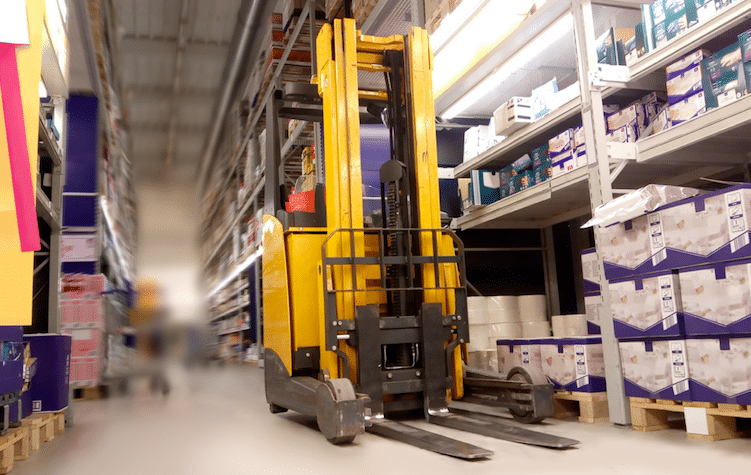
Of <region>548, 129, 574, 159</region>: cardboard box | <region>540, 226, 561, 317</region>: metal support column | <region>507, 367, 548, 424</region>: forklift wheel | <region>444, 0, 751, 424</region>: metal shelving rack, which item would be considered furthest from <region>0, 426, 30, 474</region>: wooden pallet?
<region>540, 226, 561, 317</region>: metal support column

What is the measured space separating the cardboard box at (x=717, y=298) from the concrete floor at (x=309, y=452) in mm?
568

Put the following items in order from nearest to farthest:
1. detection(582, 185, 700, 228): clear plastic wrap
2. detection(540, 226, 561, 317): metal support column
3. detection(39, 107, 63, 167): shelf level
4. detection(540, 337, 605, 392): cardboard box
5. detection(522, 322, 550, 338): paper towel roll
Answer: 1. detection(582, 185, 700, 228): clear plastic wrap
2. detection(540, 337, 605, 392): cardboard box
3. detection(39, 107, 63, 167): shelf level
4. detection(522, 322, 550, 338): paper towel roll
5. detection(540, 226, 561, 317): metal support column

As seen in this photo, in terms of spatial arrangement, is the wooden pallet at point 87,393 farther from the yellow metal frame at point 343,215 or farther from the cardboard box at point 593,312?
the cardboard box at point 593,312

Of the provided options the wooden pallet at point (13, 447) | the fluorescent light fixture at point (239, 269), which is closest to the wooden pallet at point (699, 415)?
the wooden pallet at point (13, 447)

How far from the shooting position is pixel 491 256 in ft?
22.7

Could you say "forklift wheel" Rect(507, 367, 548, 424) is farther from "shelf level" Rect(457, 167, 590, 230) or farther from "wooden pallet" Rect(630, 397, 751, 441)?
"shelf level" Rect(457, 167, 590, 230)

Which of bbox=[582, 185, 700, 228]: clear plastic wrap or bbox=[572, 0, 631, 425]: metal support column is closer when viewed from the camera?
bbox=[582, 185, 700, 228]: clear plastic wrap

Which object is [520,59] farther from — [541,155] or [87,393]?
Answer: [87,393]

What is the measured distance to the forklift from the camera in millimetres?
3771

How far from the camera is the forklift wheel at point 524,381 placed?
3654 mm

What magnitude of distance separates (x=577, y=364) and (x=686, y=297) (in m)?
0.94

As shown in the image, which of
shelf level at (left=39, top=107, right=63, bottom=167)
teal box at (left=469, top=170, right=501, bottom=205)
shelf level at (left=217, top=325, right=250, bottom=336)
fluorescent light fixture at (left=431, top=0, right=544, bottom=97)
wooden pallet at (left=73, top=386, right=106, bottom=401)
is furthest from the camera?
shelf level at (left=217, top=325, right=250, bottom=336)

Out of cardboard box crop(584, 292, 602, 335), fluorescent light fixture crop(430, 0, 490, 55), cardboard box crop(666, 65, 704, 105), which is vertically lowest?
cardboard box crop(584, 292, 602, 335)

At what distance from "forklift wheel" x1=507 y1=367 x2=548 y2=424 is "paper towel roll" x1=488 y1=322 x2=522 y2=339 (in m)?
1.87
